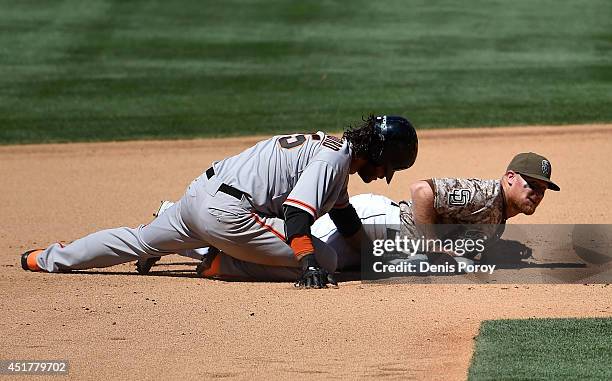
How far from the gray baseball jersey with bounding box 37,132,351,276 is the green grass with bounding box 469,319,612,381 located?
136 cm

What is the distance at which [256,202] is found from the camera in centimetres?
678

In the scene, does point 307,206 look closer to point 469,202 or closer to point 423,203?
point 423,203

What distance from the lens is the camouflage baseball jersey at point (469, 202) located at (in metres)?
6.93

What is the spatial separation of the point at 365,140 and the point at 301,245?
73cm

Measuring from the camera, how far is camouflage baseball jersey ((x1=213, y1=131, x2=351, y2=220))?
6.48m

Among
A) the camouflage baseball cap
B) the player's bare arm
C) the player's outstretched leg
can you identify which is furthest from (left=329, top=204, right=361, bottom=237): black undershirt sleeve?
the camouflage baseball cap

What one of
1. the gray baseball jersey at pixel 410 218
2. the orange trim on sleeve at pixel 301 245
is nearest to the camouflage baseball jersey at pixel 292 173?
the orange trim on sleeve at pixel 301 245

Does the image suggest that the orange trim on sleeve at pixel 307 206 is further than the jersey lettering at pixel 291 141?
No

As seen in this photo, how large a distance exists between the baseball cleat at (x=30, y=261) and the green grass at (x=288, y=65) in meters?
5.21

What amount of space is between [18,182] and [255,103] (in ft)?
13.2

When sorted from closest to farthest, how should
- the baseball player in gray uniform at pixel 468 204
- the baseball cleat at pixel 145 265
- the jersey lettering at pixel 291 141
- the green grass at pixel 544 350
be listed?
the green grass at pixel 544 350 → the jersey lettering at pixel 291 141 → the baseball player in gray uniform at pixel 468 204 → the baseball cleat at pixel 145 265

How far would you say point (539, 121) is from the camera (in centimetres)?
1260

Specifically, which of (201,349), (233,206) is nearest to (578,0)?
(233,206)

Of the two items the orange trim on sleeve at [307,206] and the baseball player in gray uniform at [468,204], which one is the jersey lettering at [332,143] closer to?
the orange trim on sleeve at [307,206]
